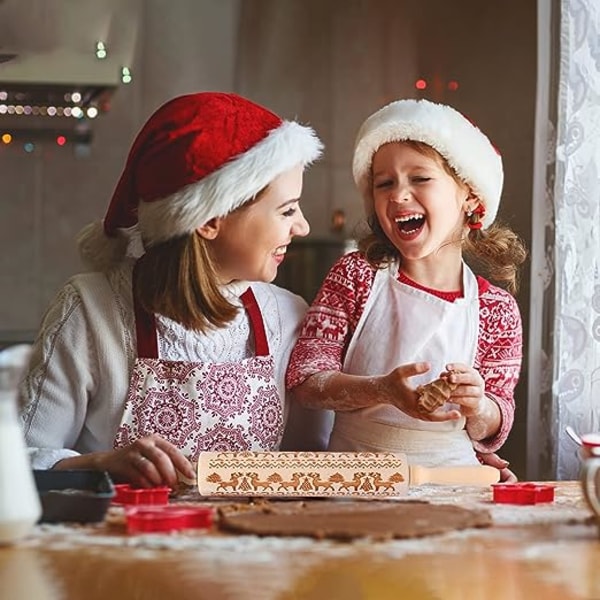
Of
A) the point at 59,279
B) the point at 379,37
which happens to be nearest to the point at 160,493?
the point at 59,279

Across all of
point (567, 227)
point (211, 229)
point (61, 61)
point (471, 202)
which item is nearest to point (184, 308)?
point (211, 229)

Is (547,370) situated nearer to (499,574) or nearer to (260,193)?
(260,193)

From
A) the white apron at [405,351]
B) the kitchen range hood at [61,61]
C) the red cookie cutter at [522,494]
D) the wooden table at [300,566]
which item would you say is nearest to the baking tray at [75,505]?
the wooden table at [300,566]

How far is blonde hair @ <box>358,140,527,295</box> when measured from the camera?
81.4 inches

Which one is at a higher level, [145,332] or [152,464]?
[145,332]

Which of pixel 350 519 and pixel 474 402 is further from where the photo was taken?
pixel 474 402

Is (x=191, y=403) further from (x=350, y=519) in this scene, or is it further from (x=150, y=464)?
(x=350, y=519)

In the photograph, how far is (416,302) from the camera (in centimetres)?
206

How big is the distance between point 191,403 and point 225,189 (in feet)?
1.07

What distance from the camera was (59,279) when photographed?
13.0ft

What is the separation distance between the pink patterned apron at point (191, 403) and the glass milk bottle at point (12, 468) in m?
0.66

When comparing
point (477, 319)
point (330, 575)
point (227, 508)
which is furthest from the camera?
point (477, 319)

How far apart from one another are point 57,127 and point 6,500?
2.85 metres

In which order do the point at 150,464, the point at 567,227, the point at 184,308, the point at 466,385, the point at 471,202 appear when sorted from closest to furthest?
the point at 150,464 → the point at 466,385 → the point at 184,308 → the point at 471,202 → the point at 567,227
